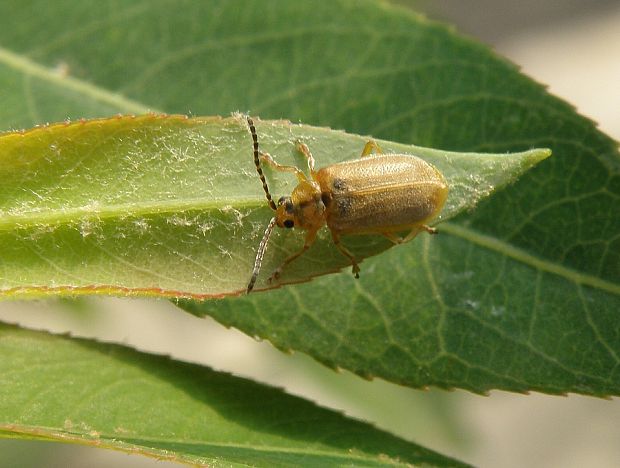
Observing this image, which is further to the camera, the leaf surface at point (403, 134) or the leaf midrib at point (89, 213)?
the leaf surface at point (403, 134)

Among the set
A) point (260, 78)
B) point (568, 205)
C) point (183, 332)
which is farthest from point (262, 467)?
point (183, 332)

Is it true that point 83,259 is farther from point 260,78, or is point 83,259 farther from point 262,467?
point 260,78

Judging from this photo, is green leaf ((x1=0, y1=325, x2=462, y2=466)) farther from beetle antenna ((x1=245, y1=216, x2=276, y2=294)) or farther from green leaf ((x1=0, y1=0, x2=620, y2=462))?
beetle antenna ((x1=245, y1=216, x2=276, y2=294))

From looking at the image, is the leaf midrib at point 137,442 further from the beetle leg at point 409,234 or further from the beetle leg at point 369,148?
the beetle leg at point 369,148

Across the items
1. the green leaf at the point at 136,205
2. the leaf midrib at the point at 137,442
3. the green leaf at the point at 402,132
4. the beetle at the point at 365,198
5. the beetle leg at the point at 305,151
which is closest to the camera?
the leaf midrib at the point at 137,442

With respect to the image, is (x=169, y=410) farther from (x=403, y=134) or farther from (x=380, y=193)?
(x=403, y=134)

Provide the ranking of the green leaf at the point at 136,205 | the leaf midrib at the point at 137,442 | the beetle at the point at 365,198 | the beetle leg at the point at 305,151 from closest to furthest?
the leaf midrib at the point at 137,442
the green leaf at the point at 136,205
the beetle leg at the point at 305,151
the beetle at the point at 365,198

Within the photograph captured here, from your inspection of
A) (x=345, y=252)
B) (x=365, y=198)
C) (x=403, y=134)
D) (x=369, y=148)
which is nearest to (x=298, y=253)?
(x=345, y=252)

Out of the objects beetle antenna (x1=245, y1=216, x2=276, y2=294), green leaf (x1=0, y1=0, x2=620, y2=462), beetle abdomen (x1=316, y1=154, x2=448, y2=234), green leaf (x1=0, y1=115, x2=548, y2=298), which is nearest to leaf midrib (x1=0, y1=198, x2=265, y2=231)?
green leaf (x1=0, y1=115, x2=548, y2=298)

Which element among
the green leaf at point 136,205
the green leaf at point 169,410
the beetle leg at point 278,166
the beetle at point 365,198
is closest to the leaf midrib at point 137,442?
the green leaf at point 169,410
